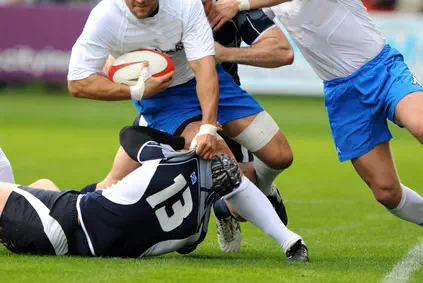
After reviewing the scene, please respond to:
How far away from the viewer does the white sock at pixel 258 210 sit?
675 centimetres

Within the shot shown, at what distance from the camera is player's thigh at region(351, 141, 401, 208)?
745 centimetres

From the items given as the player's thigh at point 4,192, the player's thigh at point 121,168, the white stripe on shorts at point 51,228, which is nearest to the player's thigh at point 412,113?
the player's thigh at point 121,168

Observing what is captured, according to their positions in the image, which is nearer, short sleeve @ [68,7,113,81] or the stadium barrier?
short sleeve @ [68,7,113,81]

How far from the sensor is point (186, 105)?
24.3 ft

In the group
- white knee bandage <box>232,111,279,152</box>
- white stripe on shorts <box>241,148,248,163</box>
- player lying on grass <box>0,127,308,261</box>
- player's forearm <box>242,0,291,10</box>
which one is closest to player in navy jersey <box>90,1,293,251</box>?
white knee bandage <box>232,111,279,152</box>

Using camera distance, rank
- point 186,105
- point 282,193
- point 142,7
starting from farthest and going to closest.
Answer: point 282,193 → point 186,105 → point 142,7

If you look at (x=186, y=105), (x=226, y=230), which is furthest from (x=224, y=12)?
(x=226, y=230)

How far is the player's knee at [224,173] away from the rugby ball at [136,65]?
0.75 metres

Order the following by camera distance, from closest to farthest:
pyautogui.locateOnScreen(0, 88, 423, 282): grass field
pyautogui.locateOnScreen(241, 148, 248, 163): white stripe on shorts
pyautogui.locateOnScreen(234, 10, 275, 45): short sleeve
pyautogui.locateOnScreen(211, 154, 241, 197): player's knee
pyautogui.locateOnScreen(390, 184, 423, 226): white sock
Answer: pyautogui.locateOnScreen(0, 88, 423, 282): grass field
pyautogui.locateOnScreen(211, 154, 241, 197): player's knee
pyautogui.locateOnScreen(390, 184, 423, 226): white sock
pyautogui.locateOnScreen(234, 10, 275, 45): short sleeve
pyautogui.locateOnScreen(241, 148, 248, 163): white stripe on shorts

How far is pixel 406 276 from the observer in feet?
20.4

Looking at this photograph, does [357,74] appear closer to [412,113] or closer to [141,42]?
[412,113]

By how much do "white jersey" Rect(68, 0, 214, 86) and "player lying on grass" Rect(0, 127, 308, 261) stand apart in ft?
2.11

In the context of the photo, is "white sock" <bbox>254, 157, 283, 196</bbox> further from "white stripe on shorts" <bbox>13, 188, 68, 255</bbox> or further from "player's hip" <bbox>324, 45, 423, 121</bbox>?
"white stripe on shorts" <bbox>13, 188, 68, 255</bbox>

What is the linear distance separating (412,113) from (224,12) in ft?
5.51
